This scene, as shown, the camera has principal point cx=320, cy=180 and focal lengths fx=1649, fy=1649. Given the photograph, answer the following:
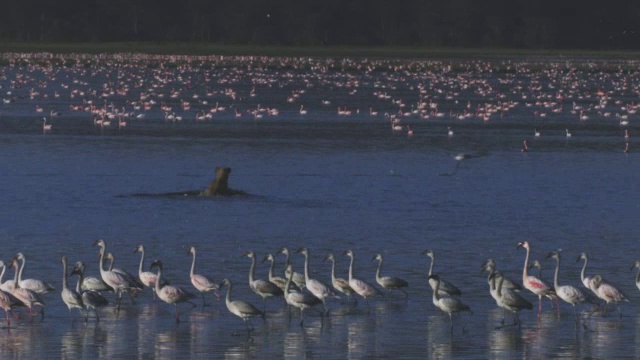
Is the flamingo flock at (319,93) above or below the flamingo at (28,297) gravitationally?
above

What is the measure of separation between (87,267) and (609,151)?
30.4m

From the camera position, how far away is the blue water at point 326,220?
2139cm

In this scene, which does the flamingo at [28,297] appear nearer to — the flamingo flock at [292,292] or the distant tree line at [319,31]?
the flamingo flock at [292,292]

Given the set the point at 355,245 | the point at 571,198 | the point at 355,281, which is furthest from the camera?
the point at 571,198

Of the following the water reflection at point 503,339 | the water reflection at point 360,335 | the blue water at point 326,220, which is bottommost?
the water reflection at point 360,335

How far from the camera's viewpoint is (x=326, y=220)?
3419cm

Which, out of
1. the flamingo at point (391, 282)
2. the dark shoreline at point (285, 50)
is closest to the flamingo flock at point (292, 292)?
the flamingo at point (391, 282)

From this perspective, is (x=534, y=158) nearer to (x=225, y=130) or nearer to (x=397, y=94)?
(x=225, y=130)

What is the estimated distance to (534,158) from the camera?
50781 mm

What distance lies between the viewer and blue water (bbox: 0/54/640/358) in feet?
70.2

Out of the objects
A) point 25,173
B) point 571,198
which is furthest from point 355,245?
point 25,173

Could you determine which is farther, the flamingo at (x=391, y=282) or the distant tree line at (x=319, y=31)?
the distant tree line at (x=319, y=31)

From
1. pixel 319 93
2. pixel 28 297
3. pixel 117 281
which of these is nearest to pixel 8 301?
pixel 28 297

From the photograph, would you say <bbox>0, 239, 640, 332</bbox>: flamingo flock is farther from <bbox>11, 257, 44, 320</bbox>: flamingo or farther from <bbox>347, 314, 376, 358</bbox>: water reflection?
<bbox>347, 314, 376, 358</bbox>: water reflection
